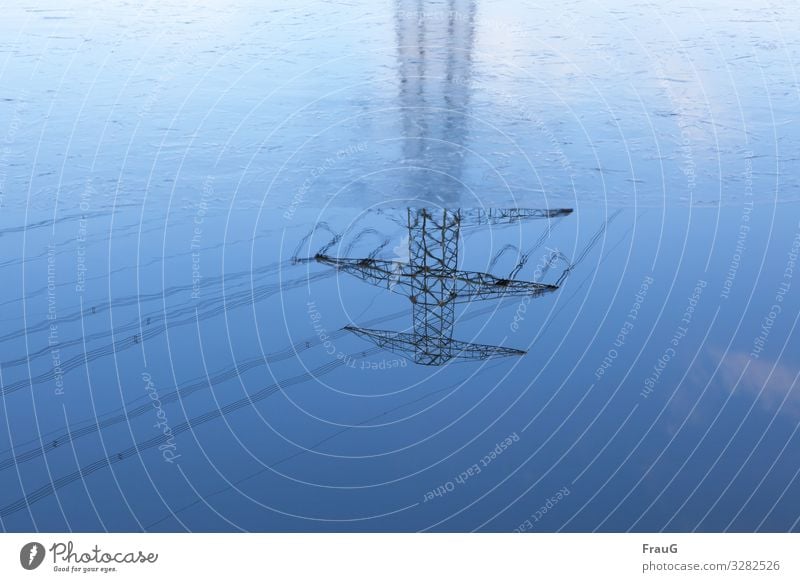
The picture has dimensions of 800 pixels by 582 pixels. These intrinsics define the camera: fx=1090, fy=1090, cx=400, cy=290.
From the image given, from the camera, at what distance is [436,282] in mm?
7754

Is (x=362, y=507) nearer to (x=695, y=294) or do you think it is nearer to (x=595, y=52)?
(x=695, y=294)

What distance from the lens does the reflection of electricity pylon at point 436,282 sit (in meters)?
7.02

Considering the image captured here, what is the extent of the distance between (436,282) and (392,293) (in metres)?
0.33

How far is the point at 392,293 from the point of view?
7.66 m

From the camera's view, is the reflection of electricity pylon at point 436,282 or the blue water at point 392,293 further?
the reflection of electricity pylon at point 436,282

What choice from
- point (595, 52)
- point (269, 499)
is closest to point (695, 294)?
point (269, 499)

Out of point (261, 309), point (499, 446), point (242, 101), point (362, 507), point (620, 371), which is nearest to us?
point (362, 507)

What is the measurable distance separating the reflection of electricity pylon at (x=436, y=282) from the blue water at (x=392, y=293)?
0.04 meters

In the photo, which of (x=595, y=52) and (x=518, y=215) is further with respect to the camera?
(x=595, y=52)

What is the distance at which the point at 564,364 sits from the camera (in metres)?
6.76

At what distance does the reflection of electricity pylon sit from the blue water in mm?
37

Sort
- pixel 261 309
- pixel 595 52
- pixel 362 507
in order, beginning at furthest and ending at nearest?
pixel 595 52, pixel 261 309, pixel 362 507

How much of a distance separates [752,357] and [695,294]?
83 cm

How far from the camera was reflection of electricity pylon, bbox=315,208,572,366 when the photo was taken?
276 inches
